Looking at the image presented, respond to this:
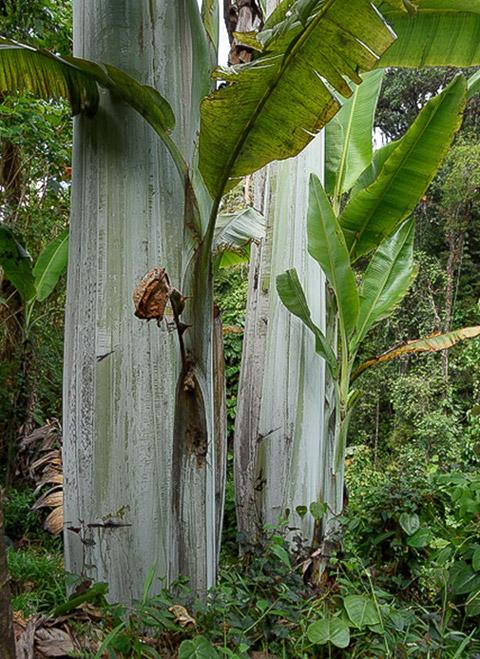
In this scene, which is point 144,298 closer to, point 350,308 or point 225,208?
point 350,308

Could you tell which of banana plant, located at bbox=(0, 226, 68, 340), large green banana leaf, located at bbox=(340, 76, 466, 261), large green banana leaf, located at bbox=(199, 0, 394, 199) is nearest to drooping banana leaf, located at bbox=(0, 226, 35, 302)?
banana plant, located at bbox=(0, 226, 68, 340)

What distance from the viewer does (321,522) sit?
279cm

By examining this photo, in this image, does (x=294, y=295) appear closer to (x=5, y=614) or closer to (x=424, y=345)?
(x=424, y=345)

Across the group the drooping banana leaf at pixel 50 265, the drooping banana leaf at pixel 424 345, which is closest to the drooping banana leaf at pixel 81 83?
the drooping banana leaf at pixel 424 345

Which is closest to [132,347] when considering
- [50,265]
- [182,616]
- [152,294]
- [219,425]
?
[152,294]

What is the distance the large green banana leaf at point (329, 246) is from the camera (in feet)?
8.48

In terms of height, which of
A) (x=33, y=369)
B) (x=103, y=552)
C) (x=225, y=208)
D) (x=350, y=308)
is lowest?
(x=103, y=552)

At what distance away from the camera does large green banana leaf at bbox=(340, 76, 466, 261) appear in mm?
2715

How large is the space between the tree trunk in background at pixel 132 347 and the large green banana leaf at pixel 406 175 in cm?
142

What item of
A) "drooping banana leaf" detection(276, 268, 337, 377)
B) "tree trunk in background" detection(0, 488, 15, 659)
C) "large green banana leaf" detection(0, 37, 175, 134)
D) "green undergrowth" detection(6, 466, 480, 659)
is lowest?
"green undergrowth" detection(6, 466, 480, 659)

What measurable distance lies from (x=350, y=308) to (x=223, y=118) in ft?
5.02

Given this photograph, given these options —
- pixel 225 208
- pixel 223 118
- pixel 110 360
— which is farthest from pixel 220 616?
pixel 225 208

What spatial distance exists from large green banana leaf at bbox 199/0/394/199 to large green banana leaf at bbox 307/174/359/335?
114 cm

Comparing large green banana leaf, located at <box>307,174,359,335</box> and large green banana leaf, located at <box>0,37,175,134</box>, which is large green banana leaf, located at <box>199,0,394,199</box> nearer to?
large green banana leaf, located at <box>0,37,175,134</box>
